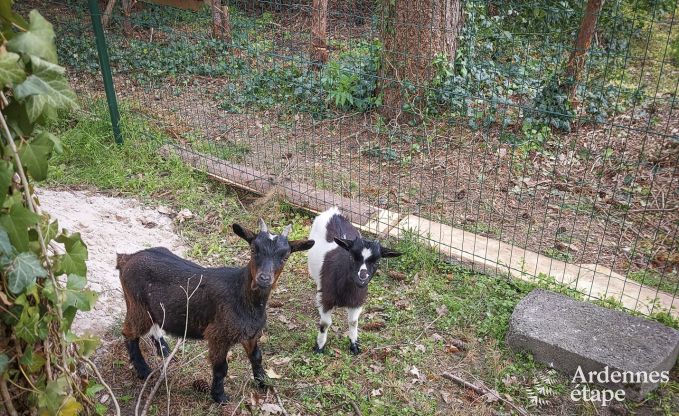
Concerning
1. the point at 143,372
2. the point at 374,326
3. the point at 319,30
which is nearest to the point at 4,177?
the point at 143,372

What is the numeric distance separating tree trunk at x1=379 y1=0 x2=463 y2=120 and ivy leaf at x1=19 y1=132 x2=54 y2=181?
20.5 feet

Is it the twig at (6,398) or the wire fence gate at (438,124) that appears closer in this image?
the twig at (6,398)

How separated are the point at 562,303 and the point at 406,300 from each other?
4.16 ft

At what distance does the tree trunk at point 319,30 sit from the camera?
8.91 metres

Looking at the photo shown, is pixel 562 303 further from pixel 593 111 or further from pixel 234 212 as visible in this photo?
pixel 593 111

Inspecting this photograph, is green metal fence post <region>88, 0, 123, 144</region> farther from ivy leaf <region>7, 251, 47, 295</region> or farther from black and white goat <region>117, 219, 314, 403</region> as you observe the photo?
ivy leaf <region>7, 251, 47, 295</region>

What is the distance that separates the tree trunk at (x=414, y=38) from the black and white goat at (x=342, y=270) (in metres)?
3.23

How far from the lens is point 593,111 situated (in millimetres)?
7781

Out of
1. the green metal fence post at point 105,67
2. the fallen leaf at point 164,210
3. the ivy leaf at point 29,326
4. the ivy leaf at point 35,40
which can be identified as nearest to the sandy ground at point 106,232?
the fallen leaf at point 164,210

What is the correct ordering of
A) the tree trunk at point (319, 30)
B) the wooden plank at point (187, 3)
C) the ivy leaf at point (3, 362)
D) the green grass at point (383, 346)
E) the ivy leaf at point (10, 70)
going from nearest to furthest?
the ivy leaf at point (10, 70), the ivy leaf at point (3, 362), the green grass at point (383, 346), the wooden plank at point (187, 3), the tree trunk at point (319, 30)

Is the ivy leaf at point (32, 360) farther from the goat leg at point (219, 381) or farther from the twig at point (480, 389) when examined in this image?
the twig at point (480, 389)

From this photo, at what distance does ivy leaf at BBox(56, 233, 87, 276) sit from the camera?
1.82 metres

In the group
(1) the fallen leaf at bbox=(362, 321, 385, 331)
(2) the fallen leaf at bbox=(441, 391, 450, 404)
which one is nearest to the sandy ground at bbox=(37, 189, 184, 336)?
(1) the fallen leaf at bbox=(362, 321, 385, 331)

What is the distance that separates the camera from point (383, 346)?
15.2 feet
